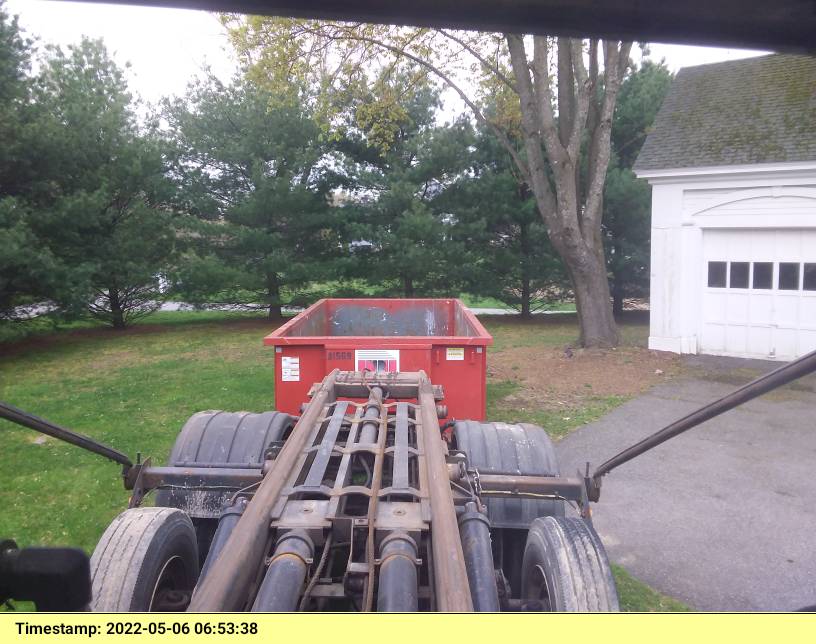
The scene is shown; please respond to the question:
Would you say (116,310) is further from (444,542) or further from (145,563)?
(444,542)

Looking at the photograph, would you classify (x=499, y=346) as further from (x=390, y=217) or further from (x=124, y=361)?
(x=124, y=361)

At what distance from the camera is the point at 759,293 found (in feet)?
42.2

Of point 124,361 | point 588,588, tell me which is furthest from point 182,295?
point 588,588

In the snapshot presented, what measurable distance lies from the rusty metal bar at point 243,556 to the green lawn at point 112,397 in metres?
2.55

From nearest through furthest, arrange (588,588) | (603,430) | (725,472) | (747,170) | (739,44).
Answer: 1. (739,44)
2. (588,588)
3. (725,472)
4. (603,430)
5. (747,170)

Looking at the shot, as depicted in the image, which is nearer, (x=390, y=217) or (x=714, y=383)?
(x=714, y=383)

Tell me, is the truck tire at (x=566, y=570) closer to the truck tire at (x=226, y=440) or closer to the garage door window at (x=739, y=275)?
the truck tire at (x=226, y=440)

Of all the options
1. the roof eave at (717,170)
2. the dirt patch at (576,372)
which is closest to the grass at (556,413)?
the dirt patch at (576,372)

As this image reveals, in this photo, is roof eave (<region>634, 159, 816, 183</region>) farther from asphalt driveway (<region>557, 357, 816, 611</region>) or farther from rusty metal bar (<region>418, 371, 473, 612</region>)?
rusty metal bar (<region>418, 371, 473, 612</region>)

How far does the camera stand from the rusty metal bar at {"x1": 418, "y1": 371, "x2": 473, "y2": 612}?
2.25 m

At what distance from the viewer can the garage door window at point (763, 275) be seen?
502 inches

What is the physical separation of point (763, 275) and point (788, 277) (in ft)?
1.35

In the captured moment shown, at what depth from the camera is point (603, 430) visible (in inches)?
339

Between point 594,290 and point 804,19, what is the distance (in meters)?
12.8
